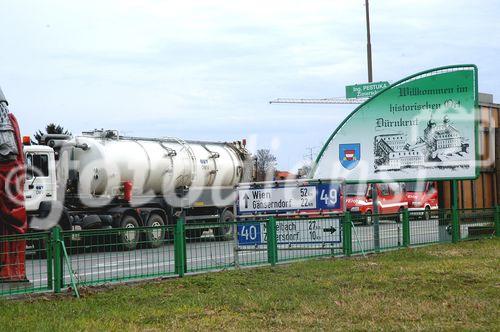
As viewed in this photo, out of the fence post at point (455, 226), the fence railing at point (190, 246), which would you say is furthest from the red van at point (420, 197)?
the fence railing at point (190, 246)

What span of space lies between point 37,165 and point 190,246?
30.7 ft

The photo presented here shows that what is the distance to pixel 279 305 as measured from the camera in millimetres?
9977

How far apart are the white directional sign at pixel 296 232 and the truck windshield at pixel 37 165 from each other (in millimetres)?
8164

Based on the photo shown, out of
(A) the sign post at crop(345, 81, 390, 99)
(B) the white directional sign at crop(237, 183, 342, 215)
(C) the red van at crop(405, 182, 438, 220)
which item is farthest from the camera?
(C) the red van at crop(405, 182, 438, 220)

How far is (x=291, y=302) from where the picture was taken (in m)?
10.2

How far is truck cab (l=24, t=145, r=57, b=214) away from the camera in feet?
69.8

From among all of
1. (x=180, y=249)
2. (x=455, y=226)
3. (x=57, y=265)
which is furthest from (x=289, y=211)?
(x=57, y=265)

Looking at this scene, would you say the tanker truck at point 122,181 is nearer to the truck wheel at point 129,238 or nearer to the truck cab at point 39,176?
the truck cab at point 39,176

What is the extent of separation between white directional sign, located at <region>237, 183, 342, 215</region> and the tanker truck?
6.89 meters

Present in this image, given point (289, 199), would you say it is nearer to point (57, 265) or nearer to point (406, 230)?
point (406, 230)

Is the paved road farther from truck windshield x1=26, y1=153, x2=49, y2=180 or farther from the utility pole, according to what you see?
the utility pole

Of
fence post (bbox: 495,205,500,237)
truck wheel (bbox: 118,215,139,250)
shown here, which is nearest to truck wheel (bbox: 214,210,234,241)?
truck wheel (bbox: 118,215,139,250)

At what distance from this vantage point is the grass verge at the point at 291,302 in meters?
8.68

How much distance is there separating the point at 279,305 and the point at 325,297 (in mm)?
858
